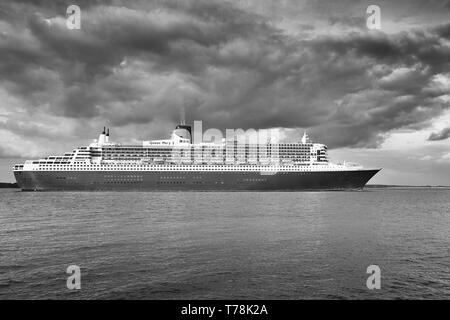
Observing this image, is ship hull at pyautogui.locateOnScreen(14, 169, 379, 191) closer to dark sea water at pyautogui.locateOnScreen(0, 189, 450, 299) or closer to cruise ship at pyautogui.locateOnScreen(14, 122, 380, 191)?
cruise ship at pyautogui.locateOnScreen(14, 122, 380, 191)

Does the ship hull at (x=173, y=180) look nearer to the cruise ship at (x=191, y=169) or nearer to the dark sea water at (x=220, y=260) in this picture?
the cruise ship at (x=191, y=169)

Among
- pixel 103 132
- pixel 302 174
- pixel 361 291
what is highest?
pixel 103 132

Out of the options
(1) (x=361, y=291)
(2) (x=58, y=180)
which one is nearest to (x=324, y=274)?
(1) (x=361, y=291)

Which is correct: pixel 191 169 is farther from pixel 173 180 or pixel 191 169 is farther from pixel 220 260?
pixel 220 260

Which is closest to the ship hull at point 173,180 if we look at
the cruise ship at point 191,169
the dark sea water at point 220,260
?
the cruise ship at point 191,169

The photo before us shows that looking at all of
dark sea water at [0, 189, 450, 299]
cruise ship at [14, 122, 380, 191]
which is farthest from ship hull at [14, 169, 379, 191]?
dark sea water at [0, 189, 450, 299]

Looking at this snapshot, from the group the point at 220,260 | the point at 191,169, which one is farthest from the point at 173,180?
the point at 220,260
